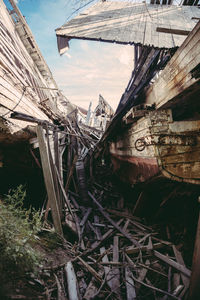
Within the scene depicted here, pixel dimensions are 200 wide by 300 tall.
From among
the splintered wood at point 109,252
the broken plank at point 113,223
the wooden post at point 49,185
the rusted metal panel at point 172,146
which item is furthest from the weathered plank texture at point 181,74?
the broken plank at point 113,223

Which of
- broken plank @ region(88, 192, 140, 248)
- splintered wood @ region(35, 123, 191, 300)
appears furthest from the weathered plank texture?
broken plank @ region(88, 192, 140, 248)

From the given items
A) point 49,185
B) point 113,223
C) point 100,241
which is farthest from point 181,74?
point 113,223

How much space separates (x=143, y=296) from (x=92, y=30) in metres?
4.56

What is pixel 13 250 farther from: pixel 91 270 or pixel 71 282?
pixel 91 270

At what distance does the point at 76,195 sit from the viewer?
4816 mm

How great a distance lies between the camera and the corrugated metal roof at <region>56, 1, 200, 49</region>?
223 centimetres

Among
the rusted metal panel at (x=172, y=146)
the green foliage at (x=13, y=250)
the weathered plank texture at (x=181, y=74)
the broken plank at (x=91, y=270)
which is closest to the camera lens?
the weathered plank texture at (x=181, y=74)

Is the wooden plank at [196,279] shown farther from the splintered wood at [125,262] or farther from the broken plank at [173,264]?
the broken plank at [173,264]

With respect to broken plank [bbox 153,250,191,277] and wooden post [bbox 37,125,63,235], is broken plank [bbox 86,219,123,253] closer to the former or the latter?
wooden post [bbox 37,125,63,235]

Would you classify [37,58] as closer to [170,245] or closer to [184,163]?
[184,163]

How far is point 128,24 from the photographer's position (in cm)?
244

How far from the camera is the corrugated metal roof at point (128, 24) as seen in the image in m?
2.23

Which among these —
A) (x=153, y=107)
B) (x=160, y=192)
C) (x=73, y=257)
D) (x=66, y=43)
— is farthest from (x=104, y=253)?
(x=66, y=43)

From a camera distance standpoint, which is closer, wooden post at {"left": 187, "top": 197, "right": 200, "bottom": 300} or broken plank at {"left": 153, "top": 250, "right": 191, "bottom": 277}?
wooden post at {"left": 187, "top": 197, "right": 200, "bottom": 300}
